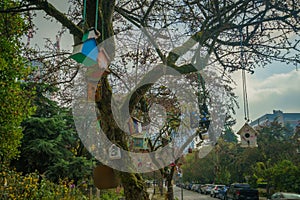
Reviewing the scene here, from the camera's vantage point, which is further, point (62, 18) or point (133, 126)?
point (133, 126)

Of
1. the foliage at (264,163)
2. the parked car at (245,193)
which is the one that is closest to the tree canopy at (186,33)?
the foliage at (264,163)

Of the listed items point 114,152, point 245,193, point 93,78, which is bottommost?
point 245,193

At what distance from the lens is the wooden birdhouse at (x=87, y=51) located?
1.79m

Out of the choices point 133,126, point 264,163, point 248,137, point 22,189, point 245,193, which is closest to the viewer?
point 133,126

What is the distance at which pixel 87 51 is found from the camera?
1810 millimetres

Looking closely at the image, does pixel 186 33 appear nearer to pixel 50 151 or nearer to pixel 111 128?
pixel 111 128

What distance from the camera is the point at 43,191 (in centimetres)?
559

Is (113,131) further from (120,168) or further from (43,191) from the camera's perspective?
(43,191)

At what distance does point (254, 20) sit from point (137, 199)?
Result: 2.13 m

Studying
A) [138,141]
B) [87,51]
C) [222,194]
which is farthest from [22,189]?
[222,194]

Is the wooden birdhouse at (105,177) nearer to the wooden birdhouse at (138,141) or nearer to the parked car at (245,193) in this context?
the wooden birdhouse at (138,141)

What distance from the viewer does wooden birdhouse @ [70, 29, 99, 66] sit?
179 cm

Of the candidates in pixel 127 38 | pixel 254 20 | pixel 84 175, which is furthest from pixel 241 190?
pixel 254 20

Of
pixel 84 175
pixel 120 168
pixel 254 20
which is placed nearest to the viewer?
pixel 120 168
